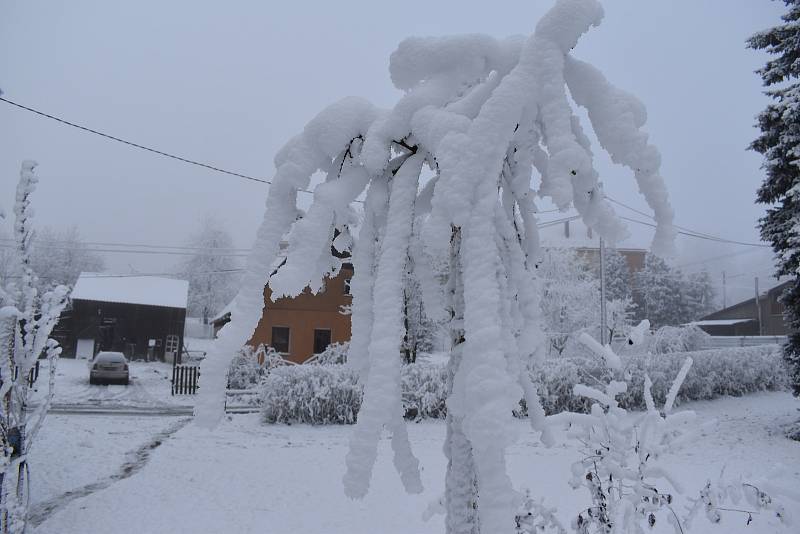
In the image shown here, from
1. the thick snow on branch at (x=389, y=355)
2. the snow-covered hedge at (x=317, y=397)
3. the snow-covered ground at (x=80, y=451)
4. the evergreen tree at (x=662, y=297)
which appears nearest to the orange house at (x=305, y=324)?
the snow-covered ground at (x=80, y=451)

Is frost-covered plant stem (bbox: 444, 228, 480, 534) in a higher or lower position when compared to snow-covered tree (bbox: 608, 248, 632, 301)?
lower

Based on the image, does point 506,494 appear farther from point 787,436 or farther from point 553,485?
point 787,436

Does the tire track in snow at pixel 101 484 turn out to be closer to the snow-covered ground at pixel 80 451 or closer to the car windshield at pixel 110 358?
the snow-covered ground at pixel 80 451

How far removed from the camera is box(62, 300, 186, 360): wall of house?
2900 centimetres

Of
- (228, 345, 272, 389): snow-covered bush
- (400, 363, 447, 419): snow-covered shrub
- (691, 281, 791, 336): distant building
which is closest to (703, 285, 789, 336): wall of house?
(691, 281, 791, 336): distant building

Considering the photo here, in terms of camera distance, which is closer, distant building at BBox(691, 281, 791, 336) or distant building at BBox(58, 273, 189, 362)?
distant building at BBox(58, 273, 189, 362)

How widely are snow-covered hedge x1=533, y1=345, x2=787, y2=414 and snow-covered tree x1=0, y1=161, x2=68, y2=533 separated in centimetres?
1041

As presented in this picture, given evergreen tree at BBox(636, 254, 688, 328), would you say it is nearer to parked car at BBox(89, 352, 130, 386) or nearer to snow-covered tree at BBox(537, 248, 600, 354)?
snow-covered tree at BBox(537, 248, 600, 354)

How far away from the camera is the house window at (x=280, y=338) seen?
2266 cm

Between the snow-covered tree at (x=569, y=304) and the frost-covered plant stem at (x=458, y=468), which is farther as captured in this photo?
the snow-covered tree at (x=569, y=304)

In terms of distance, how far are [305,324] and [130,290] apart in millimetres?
14501

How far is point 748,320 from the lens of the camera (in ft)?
133

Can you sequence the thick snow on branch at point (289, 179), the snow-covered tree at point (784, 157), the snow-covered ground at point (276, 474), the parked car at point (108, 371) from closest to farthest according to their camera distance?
the thick snow on branch at point (289, 179), the snow-covered ground at point (276, 474), the snow-covered tree at point (784, 157), the parked car at point (108, 371)

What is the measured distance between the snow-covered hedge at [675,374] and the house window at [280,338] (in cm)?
1298
